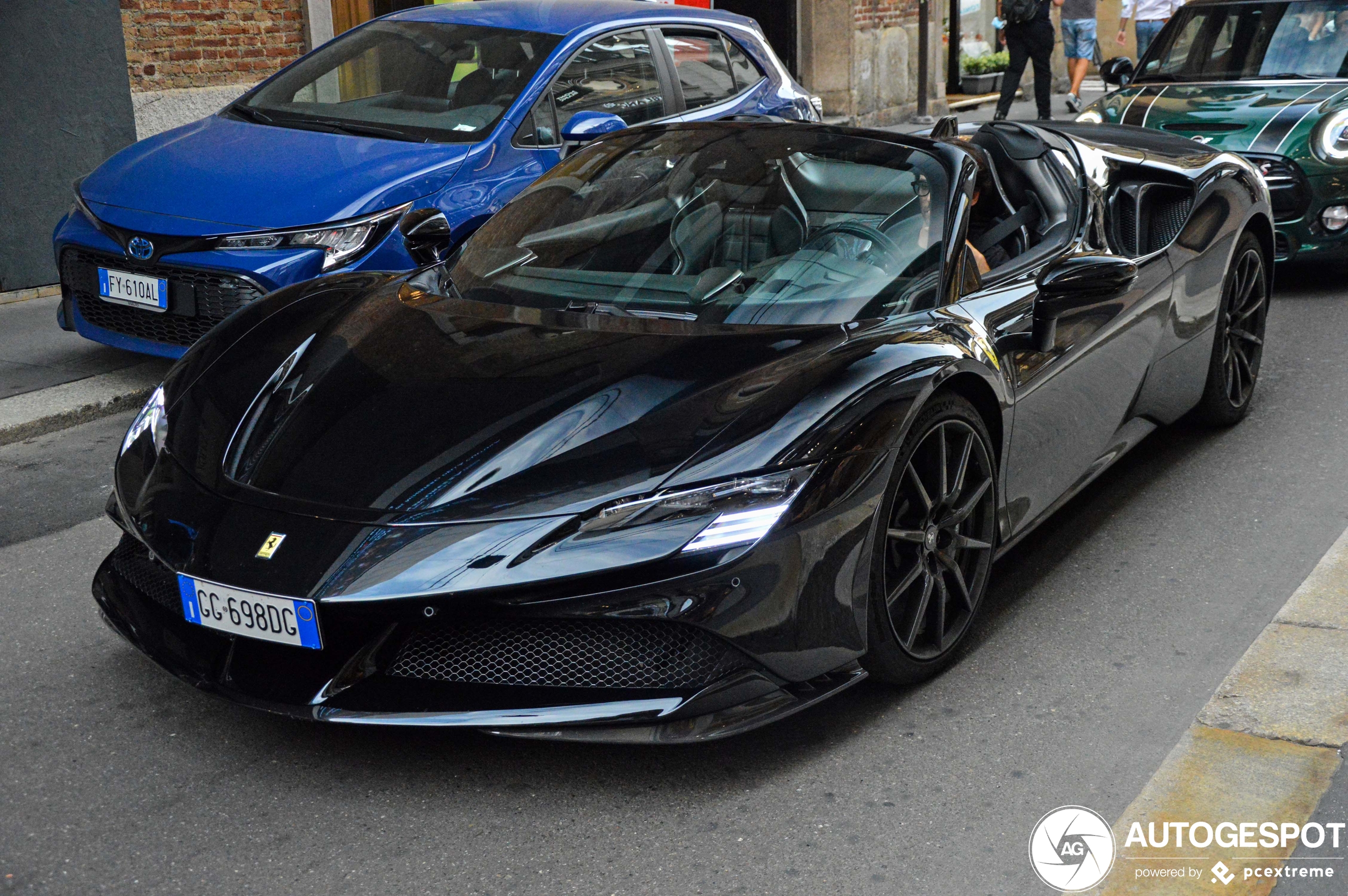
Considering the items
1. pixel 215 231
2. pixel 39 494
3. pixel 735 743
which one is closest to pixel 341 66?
pixel 215 231

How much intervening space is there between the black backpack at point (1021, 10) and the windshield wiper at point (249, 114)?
28.8ft

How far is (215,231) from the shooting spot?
552cm

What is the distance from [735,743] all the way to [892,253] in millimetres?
1314

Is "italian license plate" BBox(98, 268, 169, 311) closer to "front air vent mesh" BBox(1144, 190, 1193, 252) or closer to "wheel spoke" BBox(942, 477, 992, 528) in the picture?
"wheel spoke" BBox(942, 477, 992, 528)

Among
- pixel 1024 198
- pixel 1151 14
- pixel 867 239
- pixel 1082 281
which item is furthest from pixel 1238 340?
pixel 1151 14

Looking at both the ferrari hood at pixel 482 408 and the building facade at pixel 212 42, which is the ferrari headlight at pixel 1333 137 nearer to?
the building facade at pixel 212 42

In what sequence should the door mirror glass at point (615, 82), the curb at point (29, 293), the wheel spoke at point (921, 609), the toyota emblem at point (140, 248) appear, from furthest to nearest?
1. the curb at point (29, 293)
2. the door mirror glass at point (615, 82)
3. the toyota emblem at point (140, 248)
4. the wheel spoke at point (921, 609)

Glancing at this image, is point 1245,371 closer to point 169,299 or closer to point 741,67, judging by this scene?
point 741,67

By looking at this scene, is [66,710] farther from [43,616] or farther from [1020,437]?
[1020,437]

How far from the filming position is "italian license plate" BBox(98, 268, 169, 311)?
18.4 feet

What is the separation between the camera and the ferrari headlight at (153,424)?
3.33 m

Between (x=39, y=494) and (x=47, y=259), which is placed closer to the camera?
(x=39, y=494)

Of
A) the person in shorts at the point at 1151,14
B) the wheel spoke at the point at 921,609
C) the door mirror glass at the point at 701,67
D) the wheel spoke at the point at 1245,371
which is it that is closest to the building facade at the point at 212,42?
the door mirror glass at the point at 701,67

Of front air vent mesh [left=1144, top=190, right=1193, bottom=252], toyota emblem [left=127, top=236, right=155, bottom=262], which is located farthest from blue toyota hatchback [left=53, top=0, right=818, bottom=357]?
front air vent mesh [left=1144, top=190, right=1193, bottom=252]
